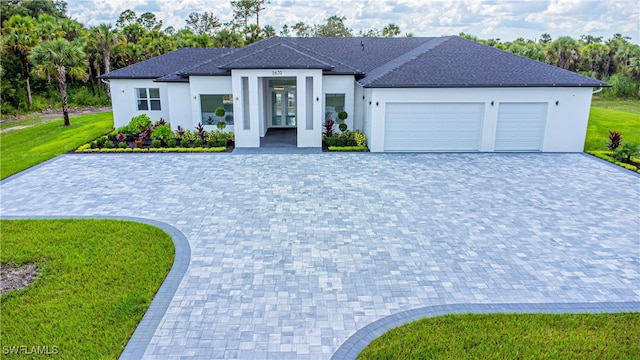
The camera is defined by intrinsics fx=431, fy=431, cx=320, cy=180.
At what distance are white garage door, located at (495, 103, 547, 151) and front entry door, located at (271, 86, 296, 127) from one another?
33.7 ft

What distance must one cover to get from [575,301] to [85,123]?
27700mm

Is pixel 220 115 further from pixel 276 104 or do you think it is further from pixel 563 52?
pixel 563 52

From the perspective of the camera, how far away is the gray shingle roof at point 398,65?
17406 millimetres

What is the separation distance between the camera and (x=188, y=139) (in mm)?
19969

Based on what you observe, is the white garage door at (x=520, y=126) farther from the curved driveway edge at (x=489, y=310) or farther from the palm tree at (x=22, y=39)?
the palm tree at (x=22, y=39)

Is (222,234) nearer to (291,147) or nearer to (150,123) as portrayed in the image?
(291,147)

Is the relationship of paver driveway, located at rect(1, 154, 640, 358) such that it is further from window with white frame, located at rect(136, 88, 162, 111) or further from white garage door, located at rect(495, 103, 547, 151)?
window with white frame, located at rect(136, 88, 162, 111)

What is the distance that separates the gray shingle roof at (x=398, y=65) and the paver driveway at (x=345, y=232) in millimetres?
3294

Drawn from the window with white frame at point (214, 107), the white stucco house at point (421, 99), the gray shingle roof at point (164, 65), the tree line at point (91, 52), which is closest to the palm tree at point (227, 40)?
the tree line at point (91, 52)

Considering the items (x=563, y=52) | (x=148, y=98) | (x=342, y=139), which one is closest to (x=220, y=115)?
(x=148, y=98)

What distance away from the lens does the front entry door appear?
22469 mm

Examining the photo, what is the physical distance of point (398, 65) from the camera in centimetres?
1934

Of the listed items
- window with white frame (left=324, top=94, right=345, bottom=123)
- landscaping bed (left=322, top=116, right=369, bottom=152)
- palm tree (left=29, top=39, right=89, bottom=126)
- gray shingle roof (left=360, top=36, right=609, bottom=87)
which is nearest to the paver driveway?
landscaping bed (left=322, top=116, right=369, bottom=152)

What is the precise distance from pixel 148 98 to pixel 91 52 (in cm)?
1927
